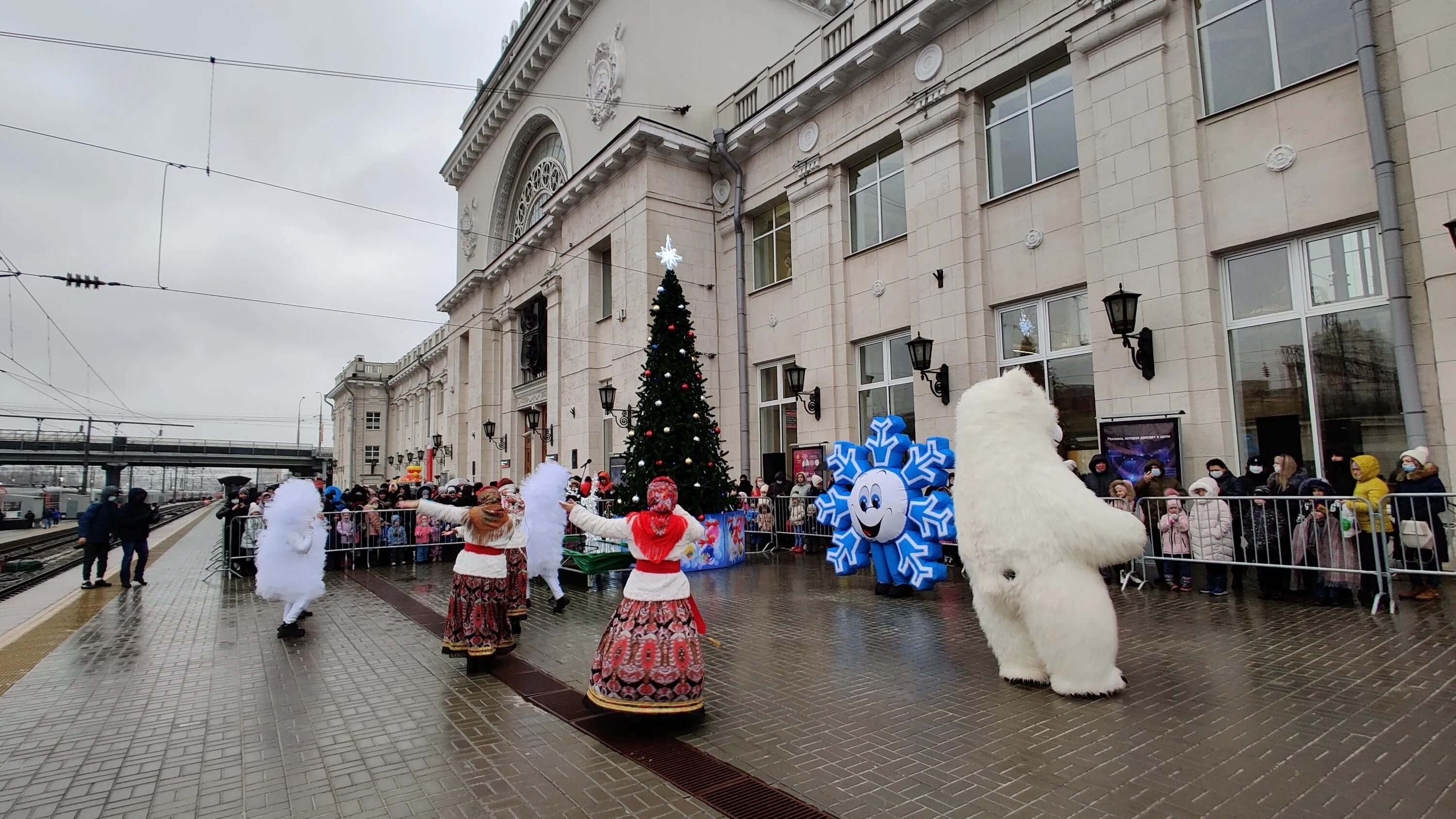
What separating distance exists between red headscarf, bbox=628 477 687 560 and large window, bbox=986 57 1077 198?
10451 millimetres

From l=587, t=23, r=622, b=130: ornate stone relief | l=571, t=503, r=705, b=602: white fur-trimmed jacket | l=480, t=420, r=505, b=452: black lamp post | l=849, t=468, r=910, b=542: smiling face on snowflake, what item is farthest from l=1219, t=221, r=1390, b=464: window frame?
l=480, t=420, r=505, b=452: black lamp post

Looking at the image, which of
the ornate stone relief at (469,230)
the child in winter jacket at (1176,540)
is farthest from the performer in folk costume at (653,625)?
the ornate stone relief at (469,230)

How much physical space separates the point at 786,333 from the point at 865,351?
2307 mm

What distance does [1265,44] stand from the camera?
9875 mm

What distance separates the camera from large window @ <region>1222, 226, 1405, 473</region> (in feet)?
29.2

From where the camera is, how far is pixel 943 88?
543 inches

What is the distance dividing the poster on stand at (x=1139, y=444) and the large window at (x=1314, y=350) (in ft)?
3.02

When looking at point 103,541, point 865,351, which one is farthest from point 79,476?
point 865,351

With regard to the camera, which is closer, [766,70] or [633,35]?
[766,70]

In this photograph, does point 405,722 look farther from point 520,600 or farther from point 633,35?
point 633,35

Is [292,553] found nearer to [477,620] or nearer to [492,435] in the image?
[477,620]

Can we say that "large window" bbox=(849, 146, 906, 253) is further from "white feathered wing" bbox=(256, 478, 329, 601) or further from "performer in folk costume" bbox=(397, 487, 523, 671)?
"white feathered wing" bbox=(256, 478, 329, 601)

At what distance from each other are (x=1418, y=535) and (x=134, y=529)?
55.4ft

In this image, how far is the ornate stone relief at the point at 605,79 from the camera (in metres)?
20.9
